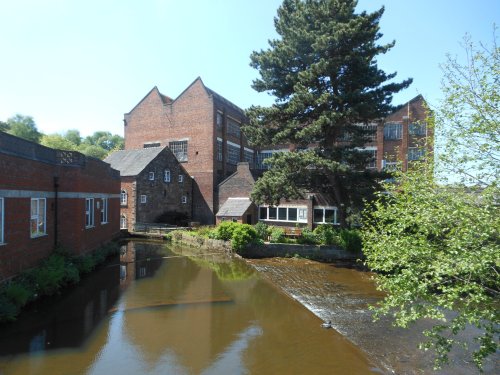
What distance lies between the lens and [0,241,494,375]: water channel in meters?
6.92

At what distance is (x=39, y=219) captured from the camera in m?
12.2

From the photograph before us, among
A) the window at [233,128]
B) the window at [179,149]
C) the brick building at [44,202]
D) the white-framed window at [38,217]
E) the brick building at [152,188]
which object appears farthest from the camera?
the window at [233,128]

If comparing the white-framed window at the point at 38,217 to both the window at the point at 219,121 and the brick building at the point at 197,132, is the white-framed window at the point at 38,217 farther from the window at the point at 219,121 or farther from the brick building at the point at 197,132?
the window at the point at 219,121

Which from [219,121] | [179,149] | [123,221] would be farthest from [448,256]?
[179,149]

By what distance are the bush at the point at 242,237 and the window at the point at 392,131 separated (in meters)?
19.9

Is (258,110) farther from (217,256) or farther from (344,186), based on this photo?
(217,256)

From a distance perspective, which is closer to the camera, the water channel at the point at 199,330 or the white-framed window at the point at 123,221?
the water channel at the point at 199,330

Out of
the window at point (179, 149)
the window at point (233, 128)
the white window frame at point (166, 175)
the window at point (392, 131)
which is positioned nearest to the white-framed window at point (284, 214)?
the white window frame at point (166, 175)

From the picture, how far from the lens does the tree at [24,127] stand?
5691 cm

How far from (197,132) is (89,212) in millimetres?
19679

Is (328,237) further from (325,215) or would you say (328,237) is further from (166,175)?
(166,175)

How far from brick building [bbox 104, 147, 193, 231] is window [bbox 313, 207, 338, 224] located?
12883mm

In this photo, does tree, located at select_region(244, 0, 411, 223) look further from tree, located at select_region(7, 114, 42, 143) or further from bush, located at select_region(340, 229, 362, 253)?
tree, located at select_region(7, 114, 42, 143)

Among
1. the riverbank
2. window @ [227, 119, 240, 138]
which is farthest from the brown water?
window @ [227, 119, 240, 138]
